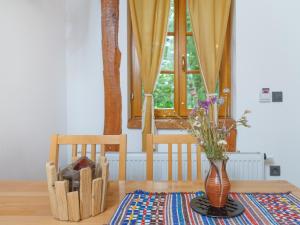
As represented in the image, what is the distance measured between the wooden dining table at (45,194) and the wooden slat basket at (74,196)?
0.09 feet

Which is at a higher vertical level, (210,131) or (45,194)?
(210,131)

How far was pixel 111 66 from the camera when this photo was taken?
7.75 ft

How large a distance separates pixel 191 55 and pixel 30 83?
1381mm

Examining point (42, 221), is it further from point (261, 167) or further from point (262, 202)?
point (261, 167)

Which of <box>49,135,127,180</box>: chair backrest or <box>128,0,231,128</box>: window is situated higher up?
<box>128,0,231,128</box>: window

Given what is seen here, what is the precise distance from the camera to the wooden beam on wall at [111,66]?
2322mm

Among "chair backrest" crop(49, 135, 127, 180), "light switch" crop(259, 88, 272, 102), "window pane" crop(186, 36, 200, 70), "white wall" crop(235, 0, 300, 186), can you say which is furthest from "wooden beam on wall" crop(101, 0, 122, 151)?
"light switch" crop(259, 88, 272, 102)

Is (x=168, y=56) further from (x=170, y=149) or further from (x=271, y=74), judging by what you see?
(x=170, y=149)

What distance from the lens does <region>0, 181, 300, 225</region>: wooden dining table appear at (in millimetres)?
991

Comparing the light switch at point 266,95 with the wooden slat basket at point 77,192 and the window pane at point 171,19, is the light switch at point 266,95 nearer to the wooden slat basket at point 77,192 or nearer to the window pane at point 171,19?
the window pane at point 171,19

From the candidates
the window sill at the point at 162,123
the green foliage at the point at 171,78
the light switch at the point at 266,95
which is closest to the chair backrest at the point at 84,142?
the window sill at the point at 162,123

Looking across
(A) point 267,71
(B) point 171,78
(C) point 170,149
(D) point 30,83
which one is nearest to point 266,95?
(A) point 267,71

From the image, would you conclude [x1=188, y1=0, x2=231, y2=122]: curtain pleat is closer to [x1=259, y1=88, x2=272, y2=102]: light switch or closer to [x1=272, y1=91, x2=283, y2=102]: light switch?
[x1=259, y1=88, x2=272, y2=102]: light switch

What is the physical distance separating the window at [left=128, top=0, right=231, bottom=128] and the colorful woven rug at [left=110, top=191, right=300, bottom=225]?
1.41 meters
